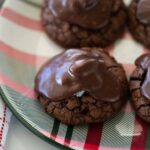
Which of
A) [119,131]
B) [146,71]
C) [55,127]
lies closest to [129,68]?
[146,71]

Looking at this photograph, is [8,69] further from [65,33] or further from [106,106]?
[106,106]

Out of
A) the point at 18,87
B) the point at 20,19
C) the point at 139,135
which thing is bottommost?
the point at 139,135

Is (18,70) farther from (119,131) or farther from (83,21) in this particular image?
(119,131)

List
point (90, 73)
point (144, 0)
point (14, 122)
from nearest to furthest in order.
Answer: point (90, 73) → point (14, 122) → point (144, 0)

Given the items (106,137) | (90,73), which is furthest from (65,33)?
(106,137)

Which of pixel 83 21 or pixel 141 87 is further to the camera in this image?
pixel 83 21

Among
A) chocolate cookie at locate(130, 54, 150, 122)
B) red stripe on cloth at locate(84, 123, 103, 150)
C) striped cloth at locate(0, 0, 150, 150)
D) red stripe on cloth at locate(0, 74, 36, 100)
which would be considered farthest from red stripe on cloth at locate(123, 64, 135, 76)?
red stripe on cloth at locate(0, 74, 36, 100)

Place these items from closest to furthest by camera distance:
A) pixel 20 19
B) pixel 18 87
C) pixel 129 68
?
pixel 18 87 < pixel 129 68 < pixel 20 19
